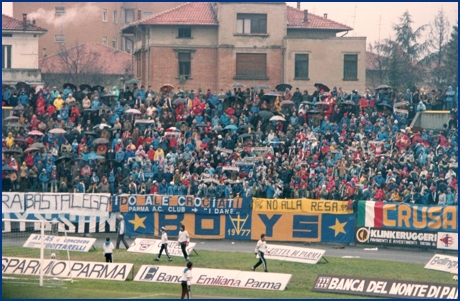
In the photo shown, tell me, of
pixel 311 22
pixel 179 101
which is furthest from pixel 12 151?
pixel 311 22

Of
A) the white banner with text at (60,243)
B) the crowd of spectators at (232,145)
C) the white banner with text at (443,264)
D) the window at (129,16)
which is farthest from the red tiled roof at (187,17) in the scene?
the window at (129,16)

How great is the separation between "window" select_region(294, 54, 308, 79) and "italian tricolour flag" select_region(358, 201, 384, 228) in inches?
1213

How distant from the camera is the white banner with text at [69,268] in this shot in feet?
105

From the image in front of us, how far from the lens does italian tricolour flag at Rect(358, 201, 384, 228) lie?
132 feet

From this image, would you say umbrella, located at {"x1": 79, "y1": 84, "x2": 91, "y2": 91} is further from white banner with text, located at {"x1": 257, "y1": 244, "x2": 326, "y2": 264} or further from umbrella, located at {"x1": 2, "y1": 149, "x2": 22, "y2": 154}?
white banner with text, located at {"x1": 257, "y1": 244, "x2": 326, "y2": 264}

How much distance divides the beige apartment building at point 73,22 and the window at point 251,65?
3919 centimetres

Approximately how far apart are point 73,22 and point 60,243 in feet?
255

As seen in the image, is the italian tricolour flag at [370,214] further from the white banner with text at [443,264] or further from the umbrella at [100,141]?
the umbrella at [100,141]

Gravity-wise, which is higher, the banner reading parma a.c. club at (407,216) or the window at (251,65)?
the window at (251,65)

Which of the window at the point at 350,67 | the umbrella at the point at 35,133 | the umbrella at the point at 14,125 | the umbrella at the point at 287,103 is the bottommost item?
the umbrella at the point at 35,133

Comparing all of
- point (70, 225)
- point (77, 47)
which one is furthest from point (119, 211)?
point (77, 47)

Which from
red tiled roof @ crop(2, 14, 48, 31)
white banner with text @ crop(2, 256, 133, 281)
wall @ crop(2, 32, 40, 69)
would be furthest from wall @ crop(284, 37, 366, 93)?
white banner with text @ crop(2, 256, 133, 281)

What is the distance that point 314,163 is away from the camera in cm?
4425

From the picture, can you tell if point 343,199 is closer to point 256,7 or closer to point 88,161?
point 88,161
